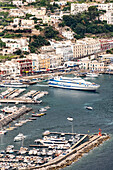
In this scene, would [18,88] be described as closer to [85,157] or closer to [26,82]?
[26,82]

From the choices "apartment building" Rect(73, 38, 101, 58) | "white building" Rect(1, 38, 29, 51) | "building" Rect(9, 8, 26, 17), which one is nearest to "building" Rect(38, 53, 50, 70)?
"white building" Rect(1, 38, 29, 51)

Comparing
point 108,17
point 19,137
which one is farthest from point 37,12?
point 19,137

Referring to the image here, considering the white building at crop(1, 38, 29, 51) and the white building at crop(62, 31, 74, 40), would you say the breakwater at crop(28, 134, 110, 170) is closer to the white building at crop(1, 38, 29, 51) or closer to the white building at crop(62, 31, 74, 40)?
the white building at crop(1, 38, 29, 51)

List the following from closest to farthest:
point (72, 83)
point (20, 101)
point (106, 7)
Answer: point (20, 101), point (72, 83), point (106, 7)

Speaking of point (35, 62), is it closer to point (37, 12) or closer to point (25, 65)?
point (25, 65)

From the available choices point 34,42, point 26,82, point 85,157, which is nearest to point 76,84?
point 26,82

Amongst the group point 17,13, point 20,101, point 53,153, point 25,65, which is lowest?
point 53,153

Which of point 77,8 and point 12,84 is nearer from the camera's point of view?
point 12,84
